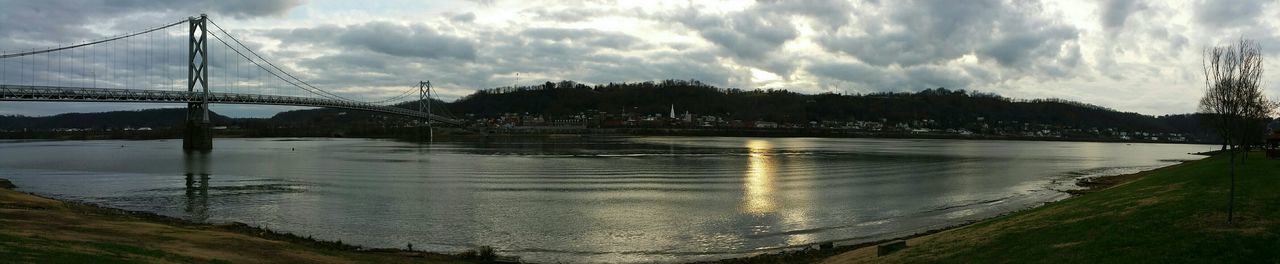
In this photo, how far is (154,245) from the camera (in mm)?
12172

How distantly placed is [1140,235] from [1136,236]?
80 millimetres

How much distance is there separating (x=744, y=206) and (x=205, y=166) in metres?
40.2

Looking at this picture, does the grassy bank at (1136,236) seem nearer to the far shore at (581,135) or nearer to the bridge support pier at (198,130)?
the bridge support pier at (198,130)

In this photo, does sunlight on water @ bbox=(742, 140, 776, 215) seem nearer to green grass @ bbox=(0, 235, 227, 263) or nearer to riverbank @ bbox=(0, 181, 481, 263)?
riverbank @ bbox=(0, 181, 481, 263)

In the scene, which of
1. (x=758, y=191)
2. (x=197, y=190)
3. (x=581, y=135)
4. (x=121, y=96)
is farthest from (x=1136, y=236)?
(x=581, y=135)

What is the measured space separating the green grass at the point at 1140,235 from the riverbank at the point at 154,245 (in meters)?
9.35

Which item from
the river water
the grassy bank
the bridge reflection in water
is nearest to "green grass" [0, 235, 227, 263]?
the river water

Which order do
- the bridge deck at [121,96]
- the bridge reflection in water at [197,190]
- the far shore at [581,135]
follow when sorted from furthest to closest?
the far shore at [581,135], the bridge deck at [121,96], the bridge reflection in water at [197,190]

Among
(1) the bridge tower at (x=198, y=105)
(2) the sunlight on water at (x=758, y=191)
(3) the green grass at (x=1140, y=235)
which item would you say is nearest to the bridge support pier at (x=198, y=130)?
(1) the bridge tower at (x=198, y=105)

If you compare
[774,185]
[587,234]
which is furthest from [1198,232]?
Answer: [774,185]

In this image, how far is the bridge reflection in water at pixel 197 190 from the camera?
21844mm

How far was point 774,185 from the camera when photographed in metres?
33.0

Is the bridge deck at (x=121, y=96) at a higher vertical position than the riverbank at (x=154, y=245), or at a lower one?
higher

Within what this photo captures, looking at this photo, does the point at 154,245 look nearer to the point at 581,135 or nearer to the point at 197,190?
the point at 197,190
